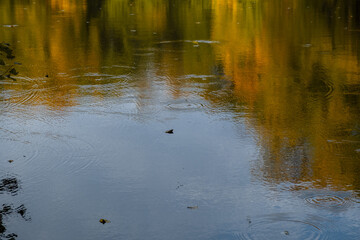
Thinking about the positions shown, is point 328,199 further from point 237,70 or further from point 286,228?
point 237,70

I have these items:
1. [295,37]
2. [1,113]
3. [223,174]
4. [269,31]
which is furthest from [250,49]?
[223,174]

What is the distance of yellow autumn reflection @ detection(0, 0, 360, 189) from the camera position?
5.94m

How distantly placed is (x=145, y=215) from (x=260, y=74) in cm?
521

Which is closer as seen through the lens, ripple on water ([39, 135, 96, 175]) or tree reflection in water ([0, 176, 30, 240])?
tree reflection in water ([0, 176, 30, 240])

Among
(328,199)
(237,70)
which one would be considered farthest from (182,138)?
(237,70)

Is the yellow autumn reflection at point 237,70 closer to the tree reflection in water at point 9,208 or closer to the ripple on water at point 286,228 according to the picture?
the ripple on water at point 286,228

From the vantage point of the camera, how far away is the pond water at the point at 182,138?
4.32 metres

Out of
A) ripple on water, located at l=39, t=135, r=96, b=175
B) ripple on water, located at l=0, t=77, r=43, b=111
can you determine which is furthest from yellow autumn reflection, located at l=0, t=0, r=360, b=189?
ripple on water, located at l=39, t=135, r=96, b=175

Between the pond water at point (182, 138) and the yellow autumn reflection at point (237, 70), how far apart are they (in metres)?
0.03

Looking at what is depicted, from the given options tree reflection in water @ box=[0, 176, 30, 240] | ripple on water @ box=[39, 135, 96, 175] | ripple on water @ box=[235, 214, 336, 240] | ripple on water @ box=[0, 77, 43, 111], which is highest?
ripple on water @ box=[0, 77, 43, 111]

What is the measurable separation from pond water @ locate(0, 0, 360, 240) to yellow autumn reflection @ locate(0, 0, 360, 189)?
3 cm

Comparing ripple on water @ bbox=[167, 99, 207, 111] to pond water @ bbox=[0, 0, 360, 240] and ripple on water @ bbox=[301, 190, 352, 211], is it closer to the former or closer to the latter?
pond water @ bbox=[0, 0, 360, 240]

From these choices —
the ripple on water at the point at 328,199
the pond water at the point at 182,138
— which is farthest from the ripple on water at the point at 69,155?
the ripple on water at the point at 328,199

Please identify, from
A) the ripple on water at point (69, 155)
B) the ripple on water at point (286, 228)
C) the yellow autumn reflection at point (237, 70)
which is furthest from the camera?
the yellow autumn reflection at point (237, 70)
